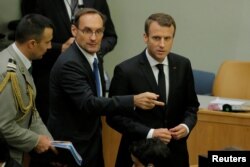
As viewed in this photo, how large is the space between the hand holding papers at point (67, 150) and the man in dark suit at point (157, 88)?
291 mm

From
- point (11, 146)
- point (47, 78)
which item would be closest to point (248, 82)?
point (47, 78)

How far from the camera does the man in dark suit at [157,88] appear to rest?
2676mm

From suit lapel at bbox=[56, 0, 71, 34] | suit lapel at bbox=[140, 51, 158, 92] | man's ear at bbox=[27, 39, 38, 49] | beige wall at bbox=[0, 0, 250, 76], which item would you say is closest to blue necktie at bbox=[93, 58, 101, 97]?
suit lapel at bbox=[140, 51, 158, 92]

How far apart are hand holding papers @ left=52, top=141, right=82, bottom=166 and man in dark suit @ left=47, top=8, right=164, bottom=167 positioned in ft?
0.61

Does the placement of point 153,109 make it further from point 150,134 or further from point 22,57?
point 22,57

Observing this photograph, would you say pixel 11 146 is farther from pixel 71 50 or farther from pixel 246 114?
pixel 246 114

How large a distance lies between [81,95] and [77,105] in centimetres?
7

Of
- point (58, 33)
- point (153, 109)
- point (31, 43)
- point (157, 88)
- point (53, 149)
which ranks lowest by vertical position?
point (53, 149)

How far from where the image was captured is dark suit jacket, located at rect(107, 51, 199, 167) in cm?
269

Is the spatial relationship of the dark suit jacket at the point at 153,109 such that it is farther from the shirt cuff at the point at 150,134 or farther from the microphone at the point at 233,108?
the microphone at the point at 233,108

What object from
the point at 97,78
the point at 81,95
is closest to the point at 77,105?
the point at 81,95

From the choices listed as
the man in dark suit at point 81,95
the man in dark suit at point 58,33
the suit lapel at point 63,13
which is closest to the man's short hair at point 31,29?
the man in dark suit at point 81,95

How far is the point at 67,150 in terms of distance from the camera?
99.0 inches

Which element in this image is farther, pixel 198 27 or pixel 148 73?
pixel 198 27
